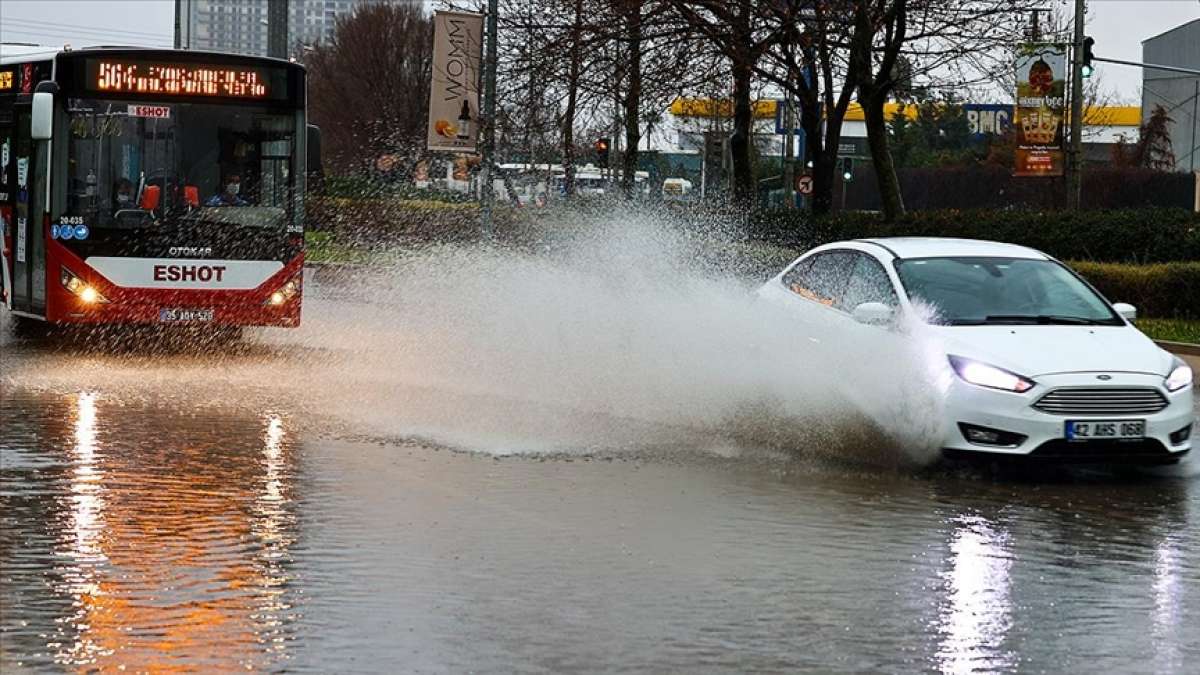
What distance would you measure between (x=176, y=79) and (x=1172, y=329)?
38.6 ft

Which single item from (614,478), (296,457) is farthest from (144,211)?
(614,478)

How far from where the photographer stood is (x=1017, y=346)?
36.5ft

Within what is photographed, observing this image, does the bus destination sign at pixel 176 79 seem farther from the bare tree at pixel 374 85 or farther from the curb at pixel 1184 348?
the bare tree at pixel 374 85

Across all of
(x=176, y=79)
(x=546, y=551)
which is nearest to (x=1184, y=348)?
(x=176, y=79)

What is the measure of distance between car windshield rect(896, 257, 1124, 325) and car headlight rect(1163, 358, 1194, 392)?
68 cm

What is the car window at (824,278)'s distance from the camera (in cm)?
1295

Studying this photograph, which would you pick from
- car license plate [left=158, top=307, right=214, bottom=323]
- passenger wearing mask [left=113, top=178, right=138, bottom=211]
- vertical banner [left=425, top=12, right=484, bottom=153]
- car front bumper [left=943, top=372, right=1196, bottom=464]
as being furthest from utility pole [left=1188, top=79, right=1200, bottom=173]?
A: car front bumper [left=943, top=372, right=1196, bottom=464]

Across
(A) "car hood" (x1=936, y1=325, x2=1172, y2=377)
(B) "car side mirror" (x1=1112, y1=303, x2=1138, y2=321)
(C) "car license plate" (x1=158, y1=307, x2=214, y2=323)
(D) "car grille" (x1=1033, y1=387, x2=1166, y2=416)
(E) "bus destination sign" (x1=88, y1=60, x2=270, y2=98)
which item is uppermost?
(E) "bus destination sign" (x1=88, y1=60, x2=270, y2=98)

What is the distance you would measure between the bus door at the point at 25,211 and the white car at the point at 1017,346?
7982 mm

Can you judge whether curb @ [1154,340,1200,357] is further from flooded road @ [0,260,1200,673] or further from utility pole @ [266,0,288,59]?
utility pole @ [266,0,288,59]

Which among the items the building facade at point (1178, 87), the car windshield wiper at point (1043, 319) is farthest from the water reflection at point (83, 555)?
the building facade at point (1178, 87)

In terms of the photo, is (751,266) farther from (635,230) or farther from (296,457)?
(296,457)

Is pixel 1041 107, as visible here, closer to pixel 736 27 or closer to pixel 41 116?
pixel 736 27

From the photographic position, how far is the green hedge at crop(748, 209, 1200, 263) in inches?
1002
